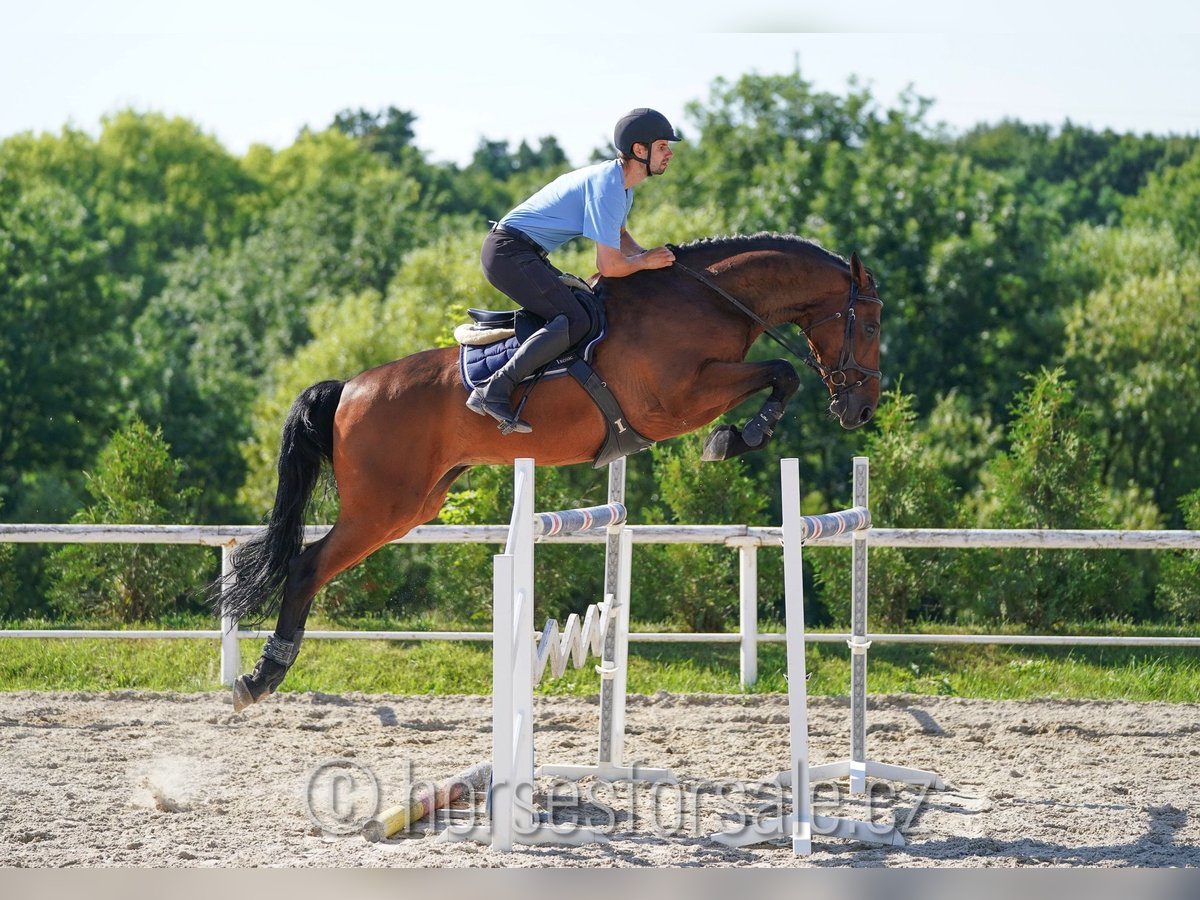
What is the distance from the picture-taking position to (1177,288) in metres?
16.5

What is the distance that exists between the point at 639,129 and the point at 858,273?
1.09 metres

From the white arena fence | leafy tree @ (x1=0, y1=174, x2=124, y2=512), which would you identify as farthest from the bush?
leafy tree @ (x1=0, y1=174, x2=124, y2=512)

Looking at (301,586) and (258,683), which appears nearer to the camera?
(258,683)

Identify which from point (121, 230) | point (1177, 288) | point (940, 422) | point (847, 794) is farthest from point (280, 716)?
point (121, 230)

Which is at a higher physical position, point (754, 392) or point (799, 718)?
point (754, 392)

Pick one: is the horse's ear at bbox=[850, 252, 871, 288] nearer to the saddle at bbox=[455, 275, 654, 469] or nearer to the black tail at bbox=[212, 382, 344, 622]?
A: the saddle at bbox=[455, 275, 654, 469]

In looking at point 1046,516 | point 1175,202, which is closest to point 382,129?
point 1175,202

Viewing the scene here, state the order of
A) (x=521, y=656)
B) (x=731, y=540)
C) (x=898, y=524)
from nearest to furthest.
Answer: (x=521, y=656) → (x=731, y=540) → (x=898, y=524)

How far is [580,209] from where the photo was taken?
195 inches

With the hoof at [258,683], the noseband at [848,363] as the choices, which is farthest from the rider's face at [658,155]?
the hoof at [258,683]

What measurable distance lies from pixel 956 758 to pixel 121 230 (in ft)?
94.8

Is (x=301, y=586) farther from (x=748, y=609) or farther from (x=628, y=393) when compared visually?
(x=748, y=609)

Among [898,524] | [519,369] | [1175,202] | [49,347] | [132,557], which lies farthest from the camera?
[1175,202]

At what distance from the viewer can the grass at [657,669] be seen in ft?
25.6
